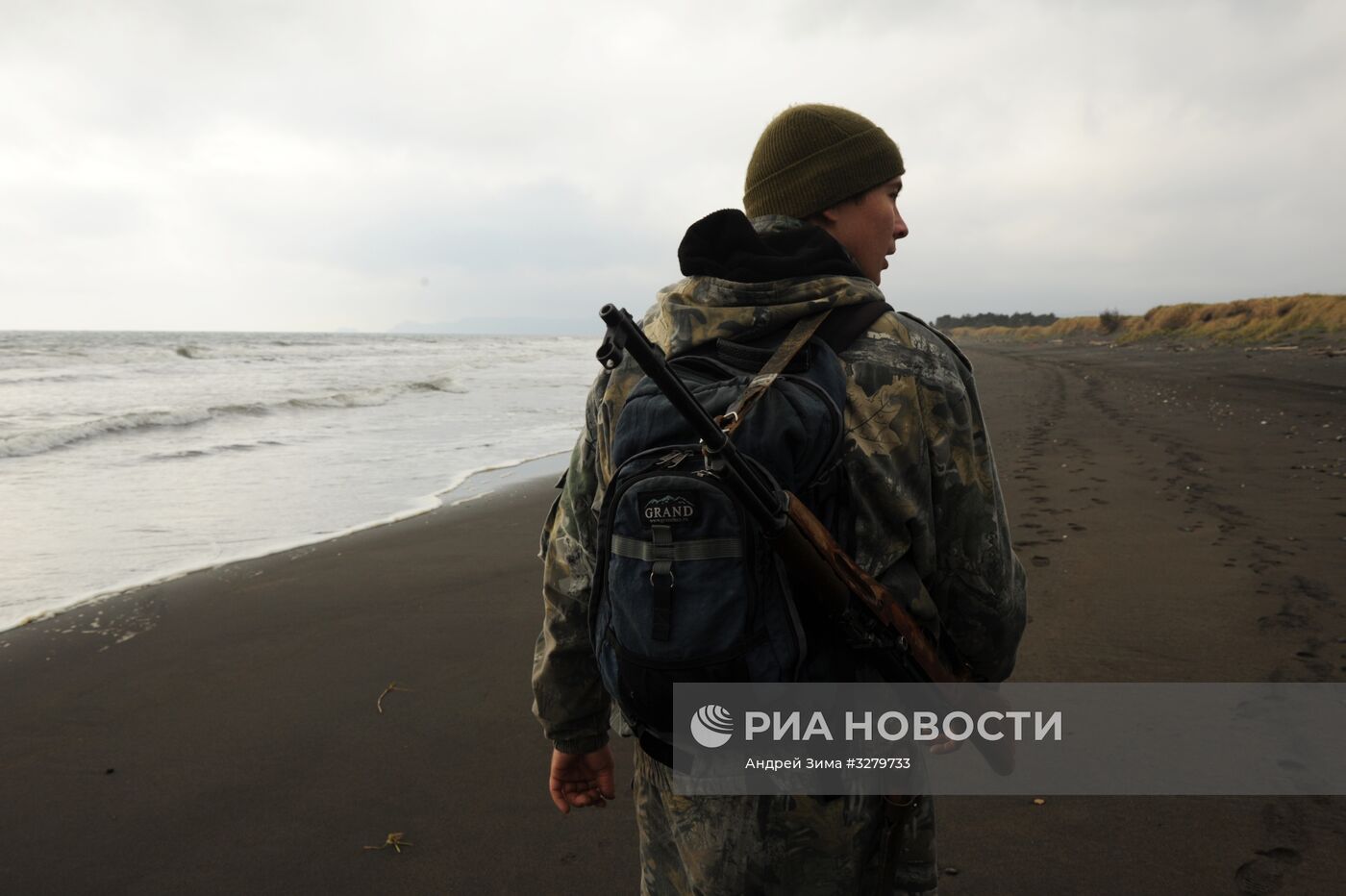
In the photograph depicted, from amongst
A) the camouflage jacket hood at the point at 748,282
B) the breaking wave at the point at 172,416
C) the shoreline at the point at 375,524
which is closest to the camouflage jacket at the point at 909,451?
the camouflage jacket hood at the point at 748,282

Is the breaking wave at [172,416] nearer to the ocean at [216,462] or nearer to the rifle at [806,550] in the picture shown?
the ocean at [216,462]

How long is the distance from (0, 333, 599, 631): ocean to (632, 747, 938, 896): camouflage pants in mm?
5570

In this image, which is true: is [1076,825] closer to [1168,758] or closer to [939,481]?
[1168,758]

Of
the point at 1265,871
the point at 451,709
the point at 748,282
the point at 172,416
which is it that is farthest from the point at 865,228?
the point at 172,416

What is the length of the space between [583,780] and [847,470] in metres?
0.92

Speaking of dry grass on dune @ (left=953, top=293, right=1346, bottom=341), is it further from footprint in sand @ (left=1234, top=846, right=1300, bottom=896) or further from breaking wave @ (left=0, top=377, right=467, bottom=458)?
footprint in sand @ (left=1234, top=846, right=1300, bottom=896)

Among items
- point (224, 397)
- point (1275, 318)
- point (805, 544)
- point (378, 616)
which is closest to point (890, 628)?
point (805, 544)

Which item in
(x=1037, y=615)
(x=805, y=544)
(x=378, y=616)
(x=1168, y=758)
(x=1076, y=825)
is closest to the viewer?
(x=805, y=544)

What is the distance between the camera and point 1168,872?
2607 mm

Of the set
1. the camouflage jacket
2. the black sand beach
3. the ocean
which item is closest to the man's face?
the camouflage jacket

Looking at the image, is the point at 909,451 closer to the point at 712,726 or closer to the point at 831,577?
the point at 831,577

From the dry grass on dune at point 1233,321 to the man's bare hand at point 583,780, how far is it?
88.8 feet

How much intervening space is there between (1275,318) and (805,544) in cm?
3209

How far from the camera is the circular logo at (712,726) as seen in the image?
52.1 inches
